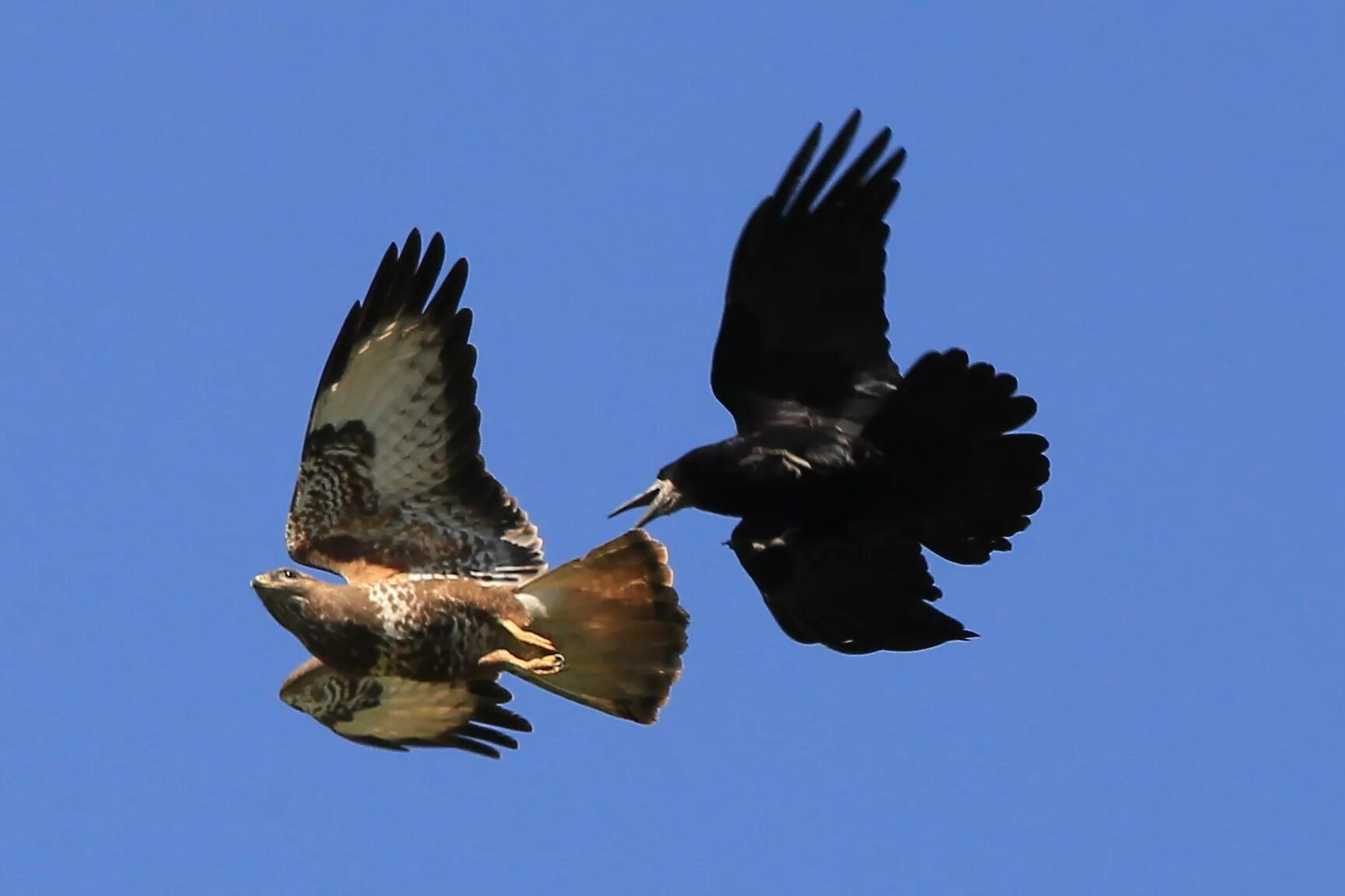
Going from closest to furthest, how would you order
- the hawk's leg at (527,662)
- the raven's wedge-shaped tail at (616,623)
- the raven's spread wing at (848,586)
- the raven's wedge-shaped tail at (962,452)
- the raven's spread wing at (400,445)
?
1. the raven's wedge-shaped tail at (962,452)
2. the raven's wedge-shaped tail at (616,623)
3. the hawk's leg at (527,662)
4. the raven's spread wing at (400,445)
5. the raven's spread wing at (848,586)

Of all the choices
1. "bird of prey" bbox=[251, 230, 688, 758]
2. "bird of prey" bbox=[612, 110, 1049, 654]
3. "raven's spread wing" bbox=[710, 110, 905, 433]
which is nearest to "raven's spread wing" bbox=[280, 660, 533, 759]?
"bird of prey" bbox=[251, 230, 688, 758]

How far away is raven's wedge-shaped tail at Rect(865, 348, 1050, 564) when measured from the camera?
985 cm

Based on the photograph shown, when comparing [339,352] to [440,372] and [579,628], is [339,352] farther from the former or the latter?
[579,628]

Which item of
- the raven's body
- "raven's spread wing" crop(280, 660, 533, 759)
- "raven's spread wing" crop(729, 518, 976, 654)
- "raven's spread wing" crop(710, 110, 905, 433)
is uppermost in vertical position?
"raven's spread wing" crop(710, 110, 905, 433)

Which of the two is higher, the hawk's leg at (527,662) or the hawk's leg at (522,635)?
the hawk's leg at (522,635)

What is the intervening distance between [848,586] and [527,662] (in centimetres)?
155

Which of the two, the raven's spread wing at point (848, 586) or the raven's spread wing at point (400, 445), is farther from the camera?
the raven's spread wing at point (848, 586)

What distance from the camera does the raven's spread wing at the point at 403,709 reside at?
1054 centimetres

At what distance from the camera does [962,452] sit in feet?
32.9

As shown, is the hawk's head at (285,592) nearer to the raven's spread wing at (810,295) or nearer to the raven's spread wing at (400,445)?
the raven's spread wing at (400,445)

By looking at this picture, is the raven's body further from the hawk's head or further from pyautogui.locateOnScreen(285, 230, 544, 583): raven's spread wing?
the hawk's head

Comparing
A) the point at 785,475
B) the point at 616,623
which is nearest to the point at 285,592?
the point at 616,623

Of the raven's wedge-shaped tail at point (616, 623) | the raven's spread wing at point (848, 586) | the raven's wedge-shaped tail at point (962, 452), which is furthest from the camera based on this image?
the raven's spread wing at point (848, 586)

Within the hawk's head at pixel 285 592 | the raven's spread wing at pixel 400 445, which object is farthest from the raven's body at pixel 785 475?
the hawk's head at pixel 285 592
